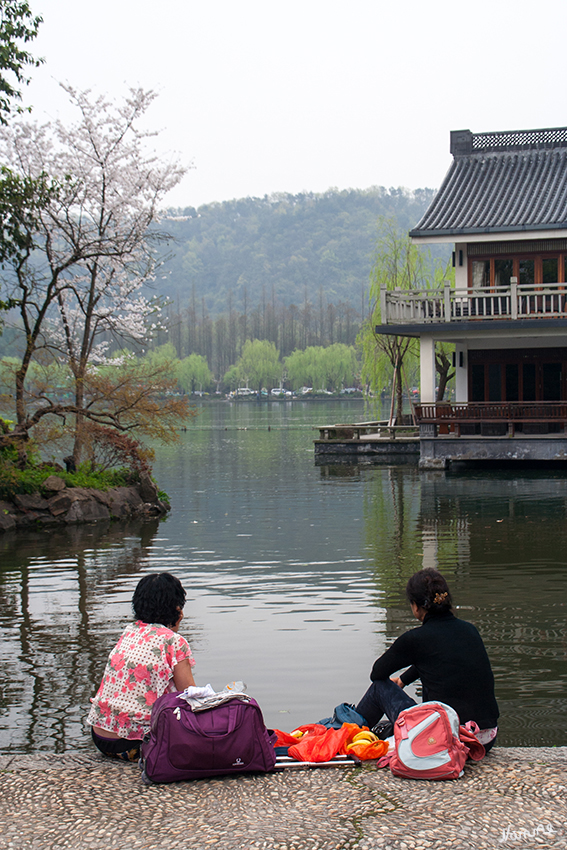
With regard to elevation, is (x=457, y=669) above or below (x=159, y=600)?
below

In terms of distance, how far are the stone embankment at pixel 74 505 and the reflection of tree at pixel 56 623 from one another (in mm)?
733

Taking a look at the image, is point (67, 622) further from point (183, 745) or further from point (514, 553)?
point (514, 553)

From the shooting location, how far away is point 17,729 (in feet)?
21.2

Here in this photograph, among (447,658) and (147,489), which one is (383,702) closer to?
(447,658)

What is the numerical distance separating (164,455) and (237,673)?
107ft

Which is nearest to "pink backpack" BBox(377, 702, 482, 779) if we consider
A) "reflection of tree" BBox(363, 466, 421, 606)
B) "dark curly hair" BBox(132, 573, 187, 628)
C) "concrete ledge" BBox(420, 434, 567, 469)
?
"dark curly hair" BBox(132, 573, 187, 628)

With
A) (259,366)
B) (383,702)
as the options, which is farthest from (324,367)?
(383,702)

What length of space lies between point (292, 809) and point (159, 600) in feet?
4.50

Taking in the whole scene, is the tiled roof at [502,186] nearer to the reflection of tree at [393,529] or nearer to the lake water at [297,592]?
the reflection of tree at [393,529]

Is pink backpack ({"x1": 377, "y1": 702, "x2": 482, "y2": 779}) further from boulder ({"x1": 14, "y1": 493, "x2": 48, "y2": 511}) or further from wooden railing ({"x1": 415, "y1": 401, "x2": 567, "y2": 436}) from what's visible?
wooden railing ({"x1": 415, "y1": 401, "x2": 567, "y2": 436})

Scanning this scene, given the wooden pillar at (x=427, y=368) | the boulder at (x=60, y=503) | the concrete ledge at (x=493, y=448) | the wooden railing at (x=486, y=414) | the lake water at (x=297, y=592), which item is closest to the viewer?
the lake water at (x=297, y=592)

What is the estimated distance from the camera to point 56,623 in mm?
9711

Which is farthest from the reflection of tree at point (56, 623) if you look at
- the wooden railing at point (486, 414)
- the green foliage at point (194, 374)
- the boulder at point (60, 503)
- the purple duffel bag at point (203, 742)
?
the green foliage at point (194, 374)

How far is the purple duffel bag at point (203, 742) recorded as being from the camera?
4.61m
